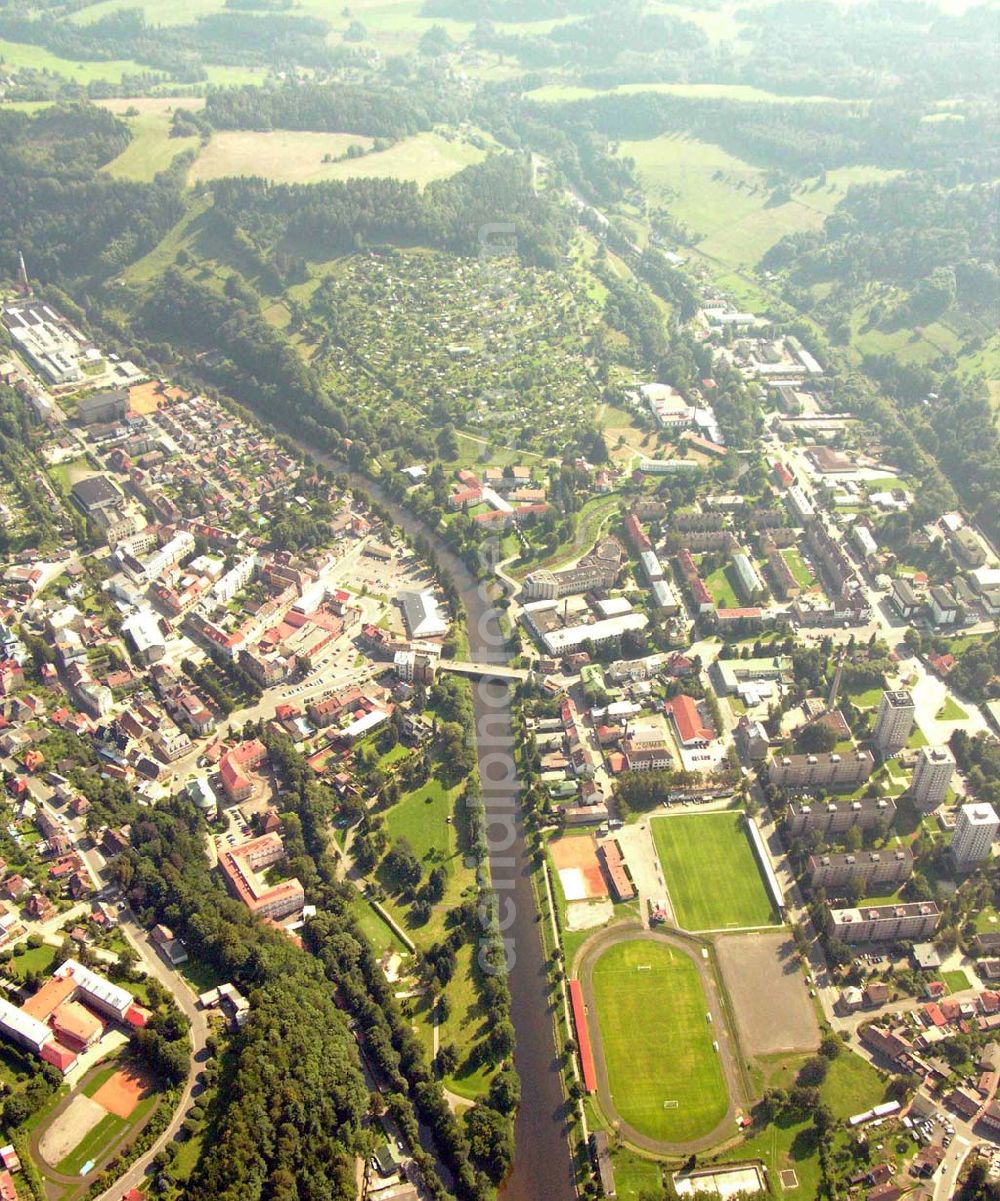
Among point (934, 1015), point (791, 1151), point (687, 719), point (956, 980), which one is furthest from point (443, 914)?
point (956, 980)

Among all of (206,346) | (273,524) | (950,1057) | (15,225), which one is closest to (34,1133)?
(950,1057)

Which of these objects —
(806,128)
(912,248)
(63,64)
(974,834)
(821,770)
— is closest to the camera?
(974,834)

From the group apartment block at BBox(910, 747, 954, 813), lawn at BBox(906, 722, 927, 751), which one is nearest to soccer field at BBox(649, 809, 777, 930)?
apartment block at BBox(910, 747, 954, 813)

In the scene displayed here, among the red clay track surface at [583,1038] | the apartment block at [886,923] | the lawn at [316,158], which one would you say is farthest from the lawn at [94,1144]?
the lawn at [316,158]

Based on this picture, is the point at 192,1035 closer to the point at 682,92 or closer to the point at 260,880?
the point at 260,880

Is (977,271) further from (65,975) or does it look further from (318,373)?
(65,975)

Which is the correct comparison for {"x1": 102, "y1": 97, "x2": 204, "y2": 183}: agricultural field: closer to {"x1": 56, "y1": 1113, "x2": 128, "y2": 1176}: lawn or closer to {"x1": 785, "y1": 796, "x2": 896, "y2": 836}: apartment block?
{"x1": 785, "y1": 796, "x2": 896, "y2": 836}: apartment block
